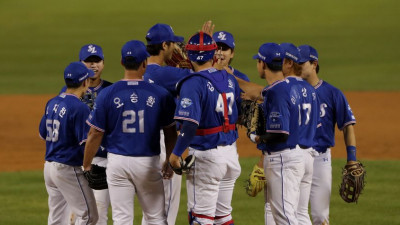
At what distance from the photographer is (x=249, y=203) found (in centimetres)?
1098

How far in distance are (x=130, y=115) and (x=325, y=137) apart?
2418 millimetres

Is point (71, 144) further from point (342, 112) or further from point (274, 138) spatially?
point (342, 112)

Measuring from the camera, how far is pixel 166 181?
25.5 feet

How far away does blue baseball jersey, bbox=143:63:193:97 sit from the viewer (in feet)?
23.8

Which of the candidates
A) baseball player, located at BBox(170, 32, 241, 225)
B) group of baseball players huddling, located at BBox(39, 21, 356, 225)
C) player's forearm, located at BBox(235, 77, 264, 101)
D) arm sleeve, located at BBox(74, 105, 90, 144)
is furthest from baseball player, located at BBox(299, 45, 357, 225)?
arm sleeve, located at BBox(74, 105, 90, 144)

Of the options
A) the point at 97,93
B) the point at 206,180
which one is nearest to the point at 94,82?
the point at 97,93

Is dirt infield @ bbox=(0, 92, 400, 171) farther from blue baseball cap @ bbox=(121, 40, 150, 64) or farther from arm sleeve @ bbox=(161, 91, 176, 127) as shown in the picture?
blue baseball cap @ bbox=(121, 40, 150, 64)

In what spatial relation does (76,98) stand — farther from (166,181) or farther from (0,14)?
(0,14)

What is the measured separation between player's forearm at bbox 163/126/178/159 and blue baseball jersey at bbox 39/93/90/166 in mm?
749

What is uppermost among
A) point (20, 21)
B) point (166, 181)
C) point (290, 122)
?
point (20, 21)

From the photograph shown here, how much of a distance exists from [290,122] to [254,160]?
6967mm

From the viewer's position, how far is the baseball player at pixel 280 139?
6.90 m

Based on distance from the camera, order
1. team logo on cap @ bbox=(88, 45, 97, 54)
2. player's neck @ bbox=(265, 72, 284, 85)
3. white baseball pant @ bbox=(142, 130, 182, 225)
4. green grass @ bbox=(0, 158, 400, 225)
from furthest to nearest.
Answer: green grass @ bbox=(0, 158, 400, 225), team logo on cap @ bbox=(88, 45, 97, 54), white baseball pant @ bbox=(142, 130, 182, 225), player's neck @ bbox=(265, 72, 284, 85)

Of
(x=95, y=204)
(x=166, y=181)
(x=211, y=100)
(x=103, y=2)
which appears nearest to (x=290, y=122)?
(x=211, y=100)
